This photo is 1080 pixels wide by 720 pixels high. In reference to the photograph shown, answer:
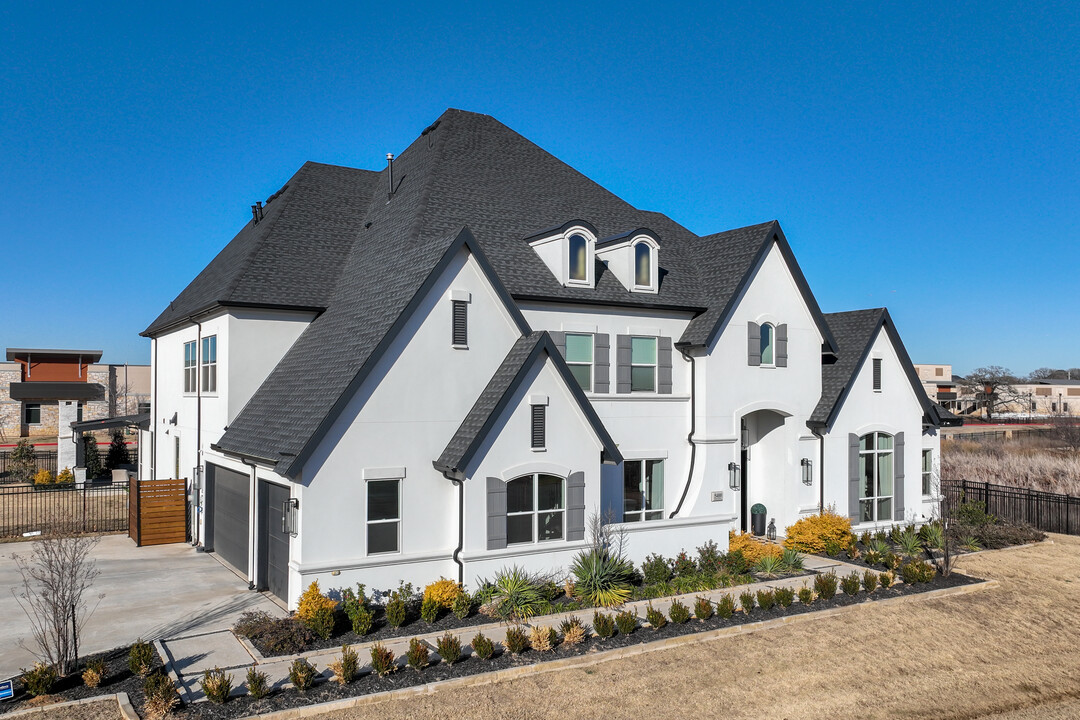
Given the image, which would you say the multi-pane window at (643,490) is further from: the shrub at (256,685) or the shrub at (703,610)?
the shrub at (256,685)

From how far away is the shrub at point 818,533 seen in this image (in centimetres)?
2225

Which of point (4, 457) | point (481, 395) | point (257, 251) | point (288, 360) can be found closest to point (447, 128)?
point (257, 251)

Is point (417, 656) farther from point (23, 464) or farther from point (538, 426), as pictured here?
point (23, 464)

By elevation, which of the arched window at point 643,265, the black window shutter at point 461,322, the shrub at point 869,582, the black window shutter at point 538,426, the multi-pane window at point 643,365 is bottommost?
the shrub at point 869,582

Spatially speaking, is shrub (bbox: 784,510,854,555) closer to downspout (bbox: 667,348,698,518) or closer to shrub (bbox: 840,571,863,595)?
downspout (bbox: 667,348,698,518)

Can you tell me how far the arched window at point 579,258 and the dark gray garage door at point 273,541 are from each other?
9.83 metres

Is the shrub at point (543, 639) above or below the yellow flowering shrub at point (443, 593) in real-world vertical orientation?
below

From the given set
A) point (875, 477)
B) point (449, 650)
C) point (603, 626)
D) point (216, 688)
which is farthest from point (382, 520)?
point (875, 477)

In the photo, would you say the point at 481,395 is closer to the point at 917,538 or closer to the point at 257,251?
the point at 257,251

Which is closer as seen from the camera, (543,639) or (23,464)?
(543,639)

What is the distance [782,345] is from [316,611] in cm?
1612

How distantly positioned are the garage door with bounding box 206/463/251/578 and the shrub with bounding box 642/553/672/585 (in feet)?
32.9

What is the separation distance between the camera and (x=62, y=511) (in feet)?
93.8

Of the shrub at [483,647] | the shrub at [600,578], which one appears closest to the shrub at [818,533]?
the shrub at [600,578]
